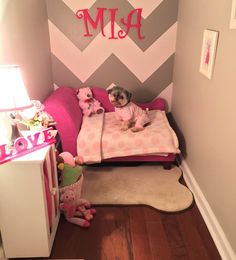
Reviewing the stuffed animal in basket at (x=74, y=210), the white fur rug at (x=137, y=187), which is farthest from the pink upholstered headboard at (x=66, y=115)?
the stuffed animal in basket at (x=74, y=210)

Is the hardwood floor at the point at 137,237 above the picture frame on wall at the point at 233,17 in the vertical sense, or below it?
below

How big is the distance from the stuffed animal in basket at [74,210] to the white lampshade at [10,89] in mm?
782

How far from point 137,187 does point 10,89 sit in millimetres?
1362

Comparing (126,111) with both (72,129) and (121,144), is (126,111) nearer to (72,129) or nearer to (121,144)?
→ (121,144)

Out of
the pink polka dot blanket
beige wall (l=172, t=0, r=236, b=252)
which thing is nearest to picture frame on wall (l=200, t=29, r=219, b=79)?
beige wall (l=172, t=0, r=236, b=252)

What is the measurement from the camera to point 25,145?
4.94 ft

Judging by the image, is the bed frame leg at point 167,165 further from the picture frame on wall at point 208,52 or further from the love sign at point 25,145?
the love sign at point 25,145

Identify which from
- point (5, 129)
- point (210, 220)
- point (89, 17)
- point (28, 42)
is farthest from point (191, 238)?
point (89, 17)

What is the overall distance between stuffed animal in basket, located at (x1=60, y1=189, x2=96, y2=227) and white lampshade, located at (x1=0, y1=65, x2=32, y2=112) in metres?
0.78

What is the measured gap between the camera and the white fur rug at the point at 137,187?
211cm

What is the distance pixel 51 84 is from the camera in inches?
120

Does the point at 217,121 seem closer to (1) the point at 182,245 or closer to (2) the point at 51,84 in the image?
(1) the point at 182,245

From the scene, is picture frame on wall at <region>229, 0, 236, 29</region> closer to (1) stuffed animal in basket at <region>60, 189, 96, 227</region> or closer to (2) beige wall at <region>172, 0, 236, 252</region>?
(2) beige wall at <region>172, 0, 236, 252</region>

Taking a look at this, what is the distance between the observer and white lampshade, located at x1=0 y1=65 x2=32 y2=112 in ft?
4.53
